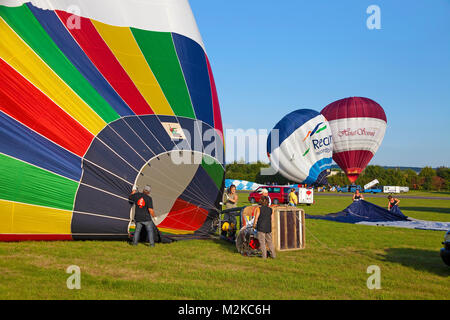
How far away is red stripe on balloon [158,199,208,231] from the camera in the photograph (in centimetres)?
1014

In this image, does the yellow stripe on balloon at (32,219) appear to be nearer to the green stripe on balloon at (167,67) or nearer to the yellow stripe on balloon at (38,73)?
the yellow stripe on balloon at (38,73)

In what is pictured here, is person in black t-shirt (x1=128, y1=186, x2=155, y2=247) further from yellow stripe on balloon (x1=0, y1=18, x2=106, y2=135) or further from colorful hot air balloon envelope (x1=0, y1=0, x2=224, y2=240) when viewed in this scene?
yellow stripe on balloon (x1=0, y1=18, x2=106, y2=135)

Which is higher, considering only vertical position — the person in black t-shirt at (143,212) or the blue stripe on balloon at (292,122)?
the blue stripe on balloon at (292,122)

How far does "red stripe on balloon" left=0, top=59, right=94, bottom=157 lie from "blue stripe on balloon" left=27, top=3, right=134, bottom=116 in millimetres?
917

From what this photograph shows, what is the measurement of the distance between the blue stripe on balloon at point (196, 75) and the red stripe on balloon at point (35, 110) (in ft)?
9.62

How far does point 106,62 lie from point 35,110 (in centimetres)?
182

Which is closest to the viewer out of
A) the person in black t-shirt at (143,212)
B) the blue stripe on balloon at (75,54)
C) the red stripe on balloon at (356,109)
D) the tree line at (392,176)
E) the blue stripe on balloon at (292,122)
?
the person in black t-shirt at (143,212)

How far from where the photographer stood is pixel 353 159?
3875 centimetres

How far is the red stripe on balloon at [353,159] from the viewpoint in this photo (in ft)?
126

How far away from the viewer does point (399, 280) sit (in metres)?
6.27

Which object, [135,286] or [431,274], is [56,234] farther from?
[431,274]

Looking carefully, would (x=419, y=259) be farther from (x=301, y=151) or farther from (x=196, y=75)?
(x=301, y=151)

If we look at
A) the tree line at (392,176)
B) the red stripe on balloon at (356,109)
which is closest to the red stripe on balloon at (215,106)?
the red stripe on balloon at (356,109)

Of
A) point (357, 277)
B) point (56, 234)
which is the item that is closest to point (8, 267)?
point (56, 234)
